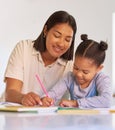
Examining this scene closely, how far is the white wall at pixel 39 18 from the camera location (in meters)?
2.69

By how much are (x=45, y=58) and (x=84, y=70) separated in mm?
249

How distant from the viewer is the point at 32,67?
1401 mm

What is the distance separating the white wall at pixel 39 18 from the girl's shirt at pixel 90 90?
57.8 inches

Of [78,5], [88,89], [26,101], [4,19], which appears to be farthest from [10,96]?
[78,5]

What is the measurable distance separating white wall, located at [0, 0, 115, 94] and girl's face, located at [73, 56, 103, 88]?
1508mm

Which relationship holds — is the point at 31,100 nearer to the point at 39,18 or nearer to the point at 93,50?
the point at 93,50

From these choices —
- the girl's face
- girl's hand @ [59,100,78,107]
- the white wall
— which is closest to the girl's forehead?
the girl's face

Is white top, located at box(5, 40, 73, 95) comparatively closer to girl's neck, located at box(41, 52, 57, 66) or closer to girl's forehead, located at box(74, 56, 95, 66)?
girl's neck, located at box(41, 52, 57, 66)

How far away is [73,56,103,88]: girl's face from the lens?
1.23m

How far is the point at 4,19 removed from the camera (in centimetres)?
268

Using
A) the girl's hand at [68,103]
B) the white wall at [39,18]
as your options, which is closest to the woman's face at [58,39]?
the girl's hand at [68,103]

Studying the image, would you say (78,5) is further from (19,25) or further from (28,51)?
(28,51)

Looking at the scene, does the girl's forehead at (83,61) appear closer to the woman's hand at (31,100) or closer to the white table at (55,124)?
the woman's hand at (31,100)

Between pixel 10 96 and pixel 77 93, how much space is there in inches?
10.5
